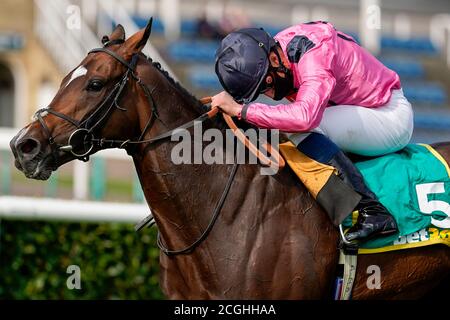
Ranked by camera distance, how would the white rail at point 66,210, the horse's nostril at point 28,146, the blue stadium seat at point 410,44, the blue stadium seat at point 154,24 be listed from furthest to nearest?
the blue stadium seat at point 410,44, the blue stadium seat at point 154,24, the white rail at point 66,210, the horse's nostril at point 28,146

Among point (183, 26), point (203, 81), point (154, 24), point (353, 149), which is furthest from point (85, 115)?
point (183, 26)

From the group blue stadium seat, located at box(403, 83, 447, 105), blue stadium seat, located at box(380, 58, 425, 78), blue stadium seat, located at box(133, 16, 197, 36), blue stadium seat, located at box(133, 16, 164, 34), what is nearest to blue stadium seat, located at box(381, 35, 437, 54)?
blue stadium seat, located at box(380, 58, 425, 78)

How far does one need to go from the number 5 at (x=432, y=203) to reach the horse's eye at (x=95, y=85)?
1.35 meters

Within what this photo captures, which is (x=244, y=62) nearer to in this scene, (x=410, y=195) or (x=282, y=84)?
(x=282, y=84)

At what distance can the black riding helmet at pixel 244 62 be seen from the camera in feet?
10.8

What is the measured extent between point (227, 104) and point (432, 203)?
0.95 m

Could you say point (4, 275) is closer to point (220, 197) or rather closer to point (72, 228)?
point (72, 228)

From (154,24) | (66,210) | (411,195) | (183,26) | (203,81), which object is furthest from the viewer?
(183,26)

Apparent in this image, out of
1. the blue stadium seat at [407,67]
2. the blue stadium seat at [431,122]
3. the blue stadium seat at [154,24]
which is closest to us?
the blue stadium seat at [154,24]

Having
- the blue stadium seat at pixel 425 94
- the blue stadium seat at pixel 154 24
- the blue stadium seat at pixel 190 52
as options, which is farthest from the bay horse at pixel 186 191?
the blue stadium seat at pixel 425 94

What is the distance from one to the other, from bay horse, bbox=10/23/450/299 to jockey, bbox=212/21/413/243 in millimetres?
142

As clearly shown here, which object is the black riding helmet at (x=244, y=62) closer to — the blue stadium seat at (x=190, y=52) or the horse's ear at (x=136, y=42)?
the horse's ear at (x=136, y=42)

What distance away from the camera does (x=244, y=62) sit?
327cm

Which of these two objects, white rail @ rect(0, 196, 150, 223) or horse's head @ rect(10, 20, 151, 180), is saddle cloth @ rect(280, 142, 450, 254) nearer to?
horse's head @ rect(10, 20, 151, 180)
